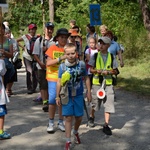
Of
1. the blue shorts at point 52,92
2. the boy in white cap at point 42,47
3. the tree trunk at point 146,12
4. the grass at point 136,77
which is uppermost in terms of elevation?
the tree trunk at point 146,12

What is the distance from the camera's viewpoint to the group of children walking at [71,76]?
202 inches

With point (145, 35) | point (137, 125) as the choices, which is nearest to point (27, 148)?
point (137, 125)

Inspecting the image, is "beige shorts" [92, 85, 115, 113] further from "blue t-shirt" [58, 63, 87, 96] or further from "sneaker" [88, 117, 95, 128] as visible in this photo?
"blue t-shirt" [58, 63, 87, 96]

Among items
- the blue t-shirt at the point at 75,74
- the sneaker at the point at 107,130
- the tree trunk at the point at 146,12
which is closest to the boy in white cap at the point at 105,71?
the sneaker at the point at 107,130

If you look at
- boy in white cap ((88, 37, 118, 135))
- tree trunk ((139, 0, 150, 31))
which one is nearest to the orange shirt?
boy in white cap ((88, 37, 118, 135))

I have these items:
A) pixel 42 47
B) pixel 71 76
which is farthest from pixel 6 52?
pixel 42 47

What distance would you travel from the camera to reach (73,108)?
518cm

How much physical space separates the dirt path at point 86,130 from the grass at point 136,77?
4.96 feet

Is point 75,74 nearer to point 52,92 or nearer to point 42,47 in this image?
point 52,92

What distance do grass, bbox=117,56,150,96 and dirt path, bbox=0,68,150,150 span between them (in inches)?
59.6

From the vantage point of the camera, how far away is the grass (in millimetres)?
10062

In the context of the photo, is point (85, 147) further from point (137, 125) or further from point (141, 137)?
point (137, 125)

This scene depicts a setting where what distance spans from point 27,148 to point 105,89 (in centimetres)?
167

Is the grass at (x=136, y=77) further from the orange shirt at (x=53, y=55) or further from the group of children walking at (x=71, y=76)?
the orange shirt at (x=53, y=55)
